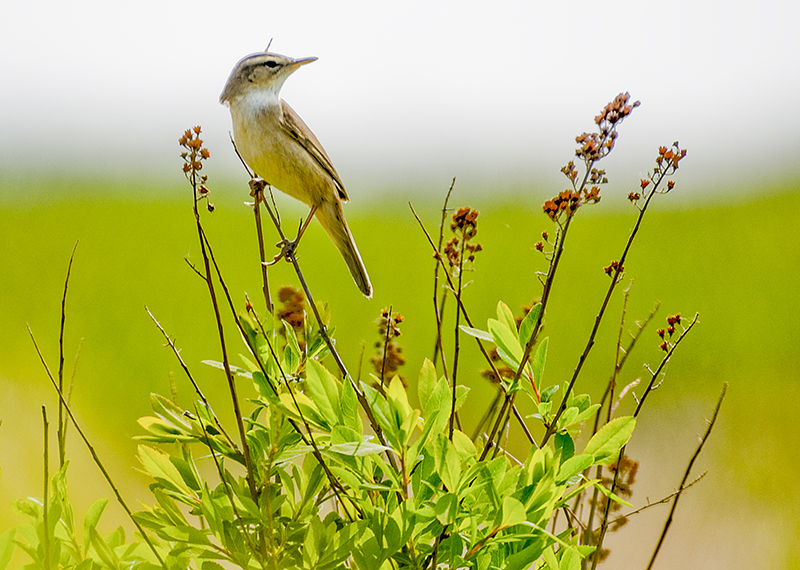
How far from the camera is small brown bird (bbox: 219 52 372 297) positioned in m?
0.95

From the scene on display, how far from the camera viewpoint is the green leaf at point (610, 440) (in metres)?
0.47

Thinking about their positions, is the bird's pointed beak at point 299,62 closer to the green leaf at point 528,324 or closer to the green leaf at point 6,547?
the green leaf at point 528,324

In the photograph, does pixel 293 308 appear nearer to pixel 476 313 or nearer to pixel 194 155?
pixel 194 155

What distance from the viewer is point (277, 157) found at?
3.13 ft

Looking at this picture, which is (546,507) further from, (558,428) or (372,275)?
(372,275)

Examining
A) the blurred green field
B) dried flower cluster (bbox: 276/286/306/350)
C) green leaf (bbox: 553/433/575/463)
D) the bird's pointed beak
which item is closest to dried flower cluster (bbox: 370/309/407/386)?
dried flower cluster (bbox: 276/286/306/350)

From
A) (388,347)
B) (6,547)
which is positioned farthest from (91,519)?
(388,347)

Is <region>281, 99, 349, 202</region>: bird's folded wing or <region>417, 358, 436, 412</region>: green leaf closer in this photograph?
<region>417, 358, 436, 412</region>: green leaf

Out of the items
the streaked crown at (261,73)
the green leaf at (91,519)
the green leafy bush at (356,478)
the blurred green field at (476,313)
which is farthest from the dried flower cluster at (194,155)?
the blurred green field at (476,313)

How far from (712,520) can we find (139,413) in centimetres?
181

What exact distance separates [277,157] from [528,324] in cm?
56

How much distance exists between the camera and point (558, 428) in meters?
0.52

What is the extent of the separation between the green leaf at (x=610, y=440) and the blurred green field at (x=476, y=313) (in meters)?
1.20

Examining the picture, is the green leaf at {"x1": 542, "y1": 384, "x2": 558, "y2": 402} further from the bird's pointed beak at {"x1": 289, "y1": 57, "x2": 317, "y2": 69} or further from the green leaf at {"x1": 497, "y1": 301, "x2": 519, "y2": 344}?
the bird's pointed beak at {"x1": 289, "y1": 57, "x2": 317, "y2": 69}
